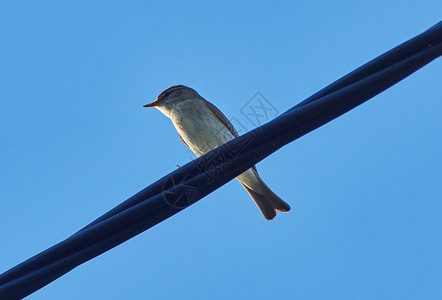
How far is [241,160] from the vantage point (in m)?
2.90

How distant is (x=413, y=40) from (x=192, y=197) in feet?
4.25

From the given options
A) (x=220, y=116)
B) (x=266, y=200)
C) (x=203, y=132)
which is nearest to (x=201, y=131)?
(x=203, y=132)

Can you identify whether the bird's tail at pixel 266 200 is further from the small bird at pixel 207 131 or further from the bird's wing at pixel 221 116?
the bird's wing at pixel 221 116

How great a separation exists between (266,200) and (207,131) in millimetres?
1082

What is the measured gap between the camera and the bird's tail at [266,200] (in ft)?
21.8

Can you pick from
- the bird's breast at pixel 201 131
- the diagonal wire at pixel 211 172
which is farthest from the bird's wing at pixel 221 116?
the diagonal wire at pixel 211 172

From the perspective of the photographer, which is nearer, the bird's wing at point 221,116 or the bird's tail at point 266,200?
the bird's tail at point 266,200

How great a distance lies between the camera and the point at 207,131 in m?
6.96

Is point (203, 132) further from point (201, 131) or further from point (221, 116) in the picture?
point (221, 116)

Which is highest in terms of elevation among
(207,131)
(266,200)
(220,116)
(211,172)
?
(220,116)

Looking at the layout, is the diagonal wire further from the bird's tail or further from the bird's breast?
the bird's breast

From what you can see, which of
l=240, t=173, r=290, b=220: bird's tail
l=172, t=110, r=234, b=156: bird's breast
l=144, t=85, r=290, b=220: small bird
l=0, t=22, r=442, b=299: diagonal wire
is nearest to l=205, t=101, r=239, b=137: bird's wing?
l=144, t=85, r=290, b=220: small bird

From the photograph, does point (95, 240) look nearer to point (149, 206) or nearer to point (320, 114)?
point (149, 206)

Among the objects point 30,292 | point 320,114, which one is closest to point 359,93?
point 320,114
